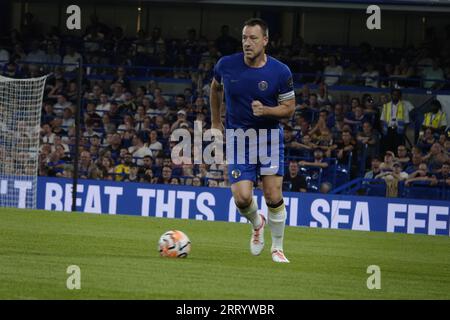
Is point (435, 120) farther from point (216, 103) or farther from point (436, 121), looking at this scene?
point (216, 103)

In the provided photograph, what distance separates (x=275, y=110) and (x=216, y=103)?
0.98 metres

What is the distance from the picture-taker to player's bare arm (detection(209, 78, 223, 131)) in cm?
1186

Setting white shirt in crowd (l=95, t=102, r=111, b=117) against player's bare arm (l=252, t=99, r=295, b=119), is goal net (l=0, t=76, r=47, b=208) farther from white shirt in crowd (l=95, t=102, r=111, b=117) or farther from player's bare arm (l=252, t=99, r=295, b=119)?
player's bare arm (l=252, t=99, r=295, b=119)

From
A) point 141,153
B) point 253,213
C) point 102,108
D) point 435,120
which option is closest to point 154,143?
point 141,153

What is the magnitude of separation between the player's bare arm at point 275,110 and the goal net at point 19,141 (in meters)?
10.9

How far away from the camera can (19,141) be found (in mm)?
21906

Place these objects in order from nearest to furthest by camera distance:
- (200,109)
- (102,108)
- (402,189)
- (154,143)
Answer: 1. (402,189)
2. (154,143)
3. (200,109)
4. (102,108)

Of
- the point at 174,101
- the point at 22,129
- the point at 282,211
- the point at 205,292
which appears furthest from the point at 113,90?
the point at 205,292

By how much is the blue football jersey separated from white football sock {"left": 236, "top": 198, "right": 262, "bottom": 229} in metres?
0.90

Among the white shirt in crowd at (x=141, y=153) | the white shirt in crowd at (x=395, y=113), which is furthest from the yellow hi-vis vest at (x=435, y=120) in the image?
the white shirt in crowd at (x=141, y=153)

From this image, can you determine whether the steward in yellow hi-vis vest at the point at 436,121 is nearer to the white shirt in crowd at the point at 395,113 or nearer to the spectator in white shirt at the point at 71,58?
the white shirt in crowd at the point at 395,113

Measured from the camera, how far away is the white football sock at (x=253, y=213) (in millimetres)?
11805

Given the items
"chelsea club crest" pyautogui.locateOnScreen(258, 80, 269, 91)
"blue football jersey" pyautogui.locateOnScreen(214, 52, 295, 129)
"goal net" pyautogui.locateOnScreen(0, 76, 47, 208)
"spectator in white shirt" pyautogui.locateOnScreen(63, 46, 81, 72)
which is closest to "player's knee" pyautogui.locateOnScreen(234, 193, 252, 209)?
"blue football jersey" pyautogui.locateOnScreen(214, 52, 295, 129)

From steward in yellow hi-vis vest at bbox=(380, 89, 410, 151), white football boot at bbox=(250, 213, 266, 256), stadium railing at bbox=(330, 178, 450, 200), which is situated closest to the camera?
white football boot at bbox=(250, 213, 266, 256)
